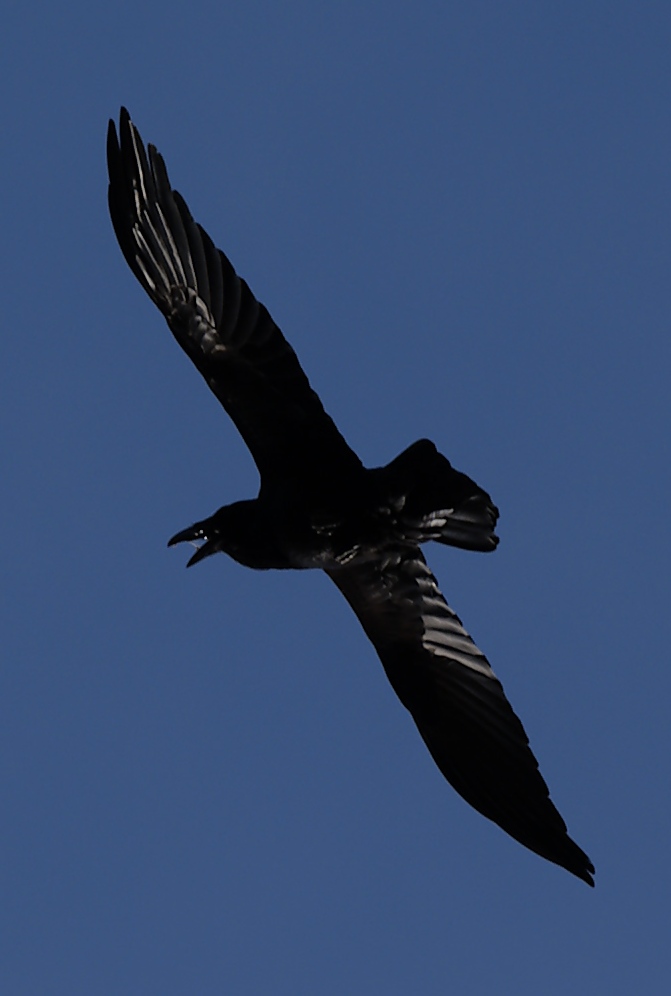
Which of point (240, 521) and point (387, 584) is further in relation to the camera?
point (387, 584)

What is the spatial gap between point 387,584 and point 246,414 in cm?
221

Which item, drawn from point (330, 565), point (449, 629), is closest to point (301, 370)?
point (330, 565)

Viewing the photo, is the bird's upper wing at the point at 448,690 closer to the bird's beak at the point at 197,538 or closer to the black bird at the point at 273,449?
the black bird at the point at 273,449

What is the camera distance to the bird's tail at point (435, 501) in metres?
14.9

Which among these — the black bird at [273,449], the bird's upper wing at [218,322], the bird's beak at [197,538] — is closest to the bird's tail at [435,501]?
the black bird at [273,449]

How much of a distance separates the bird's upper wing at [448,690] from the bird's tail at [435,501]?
924mm

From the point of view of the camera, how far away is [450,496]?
14.9 metres

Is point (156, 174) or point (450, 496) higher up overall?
point (156, 174)

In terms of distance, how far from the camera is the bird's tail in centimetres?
1486

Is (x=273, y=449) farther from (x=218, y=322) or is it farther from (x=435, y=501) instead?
(x=435, y=501)

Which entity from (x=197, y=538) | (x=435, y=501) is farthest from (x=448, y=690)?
(x=197, y=538)

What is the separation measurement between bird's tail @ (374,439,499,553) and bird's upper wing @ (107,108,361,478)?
1.32 feet

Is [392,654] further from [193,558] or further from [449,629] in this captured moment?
[193,558]

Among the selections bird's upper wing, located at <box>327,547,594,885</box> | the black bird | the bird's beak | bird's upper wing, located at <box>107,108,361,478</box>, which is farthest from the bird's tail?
the bird's beak
